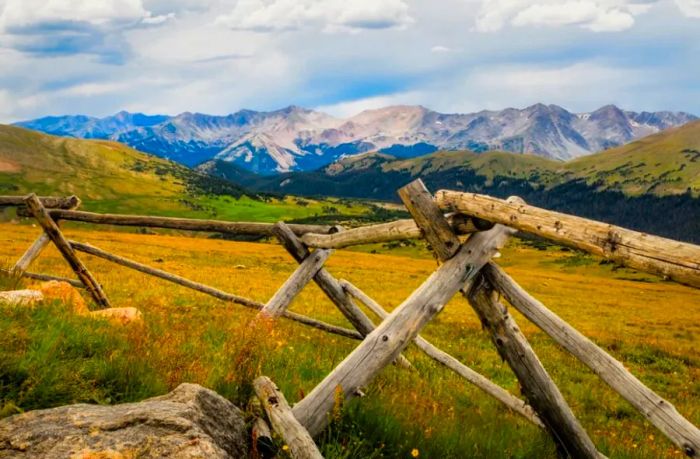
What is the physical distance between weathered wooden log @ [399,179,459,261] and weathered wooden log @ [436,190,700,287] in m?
0.14

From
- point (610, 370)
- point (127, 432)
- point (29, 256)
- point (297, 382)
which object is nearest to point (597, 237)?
point (610, 370)

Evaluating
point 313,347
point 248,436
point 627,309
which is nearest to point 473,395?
point 313,347

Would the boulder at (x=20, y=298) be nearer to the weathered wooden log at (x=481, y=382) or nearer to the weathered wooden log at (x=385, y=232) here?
the weathered wooden log at (x=385, y=232)

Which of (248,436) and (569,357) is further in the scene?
(569,357)

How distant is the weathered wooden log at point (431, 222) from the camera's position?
5551 millimetres

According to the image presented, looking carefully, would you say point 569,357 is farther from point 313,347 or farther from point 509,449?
point 509,449

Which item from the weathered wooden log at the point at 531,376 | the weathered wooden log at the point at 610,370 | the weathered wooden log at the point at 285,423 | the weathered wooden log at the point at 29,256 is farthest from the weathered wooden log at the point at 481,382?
the weathered wooden log at the point at 29,256

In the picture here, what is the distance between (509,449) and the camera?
17.0 feet

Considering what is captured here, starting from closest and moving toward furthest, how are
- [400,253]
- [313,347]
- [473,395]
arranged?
[473,395]
[313,347]
[400,253]

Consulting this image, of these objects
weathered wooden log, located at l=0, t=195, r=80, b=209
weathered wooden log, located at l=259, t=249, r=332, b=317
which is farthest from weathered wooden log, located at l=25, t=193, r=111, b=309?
weathered wooden log, located at l=259, t=249, r=332, b=317

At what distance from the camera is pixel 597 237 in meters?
4.27

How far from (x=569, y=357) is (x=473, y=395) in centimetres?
943

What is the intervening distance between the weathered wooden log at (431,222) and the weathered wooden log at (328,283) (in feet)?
11.0

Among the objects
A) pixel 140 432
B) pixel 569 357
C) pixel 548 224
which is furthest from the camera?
pixel 569 357
